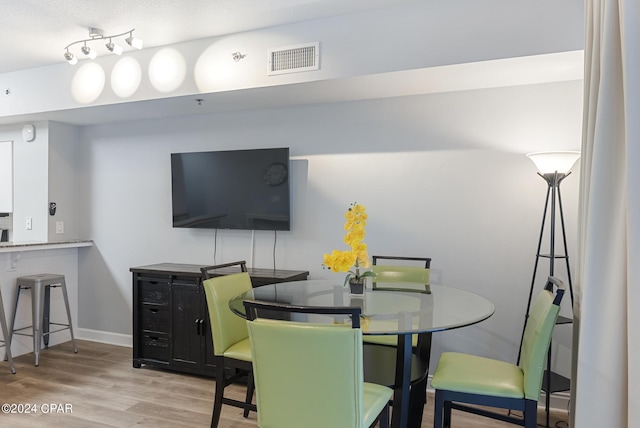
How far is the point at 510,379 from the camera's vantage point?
85.5 inches

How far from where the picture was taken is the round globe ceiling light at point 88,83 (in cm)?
393

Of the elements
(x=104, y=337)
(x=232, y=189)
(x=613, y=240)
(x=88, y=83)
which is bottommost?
(x=104, y=337)

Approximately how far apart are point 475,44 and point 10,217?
A: 5.10m

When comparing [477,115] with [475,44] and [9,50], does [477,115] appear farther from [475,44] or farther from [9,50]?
[9,50]

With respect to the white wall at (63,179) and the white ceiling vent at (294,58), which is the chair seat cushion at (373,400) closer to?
the white ceiling vent at (294,58)

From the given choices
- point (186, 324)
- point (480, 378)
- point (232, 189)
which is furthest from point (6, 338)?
point (480, 378)

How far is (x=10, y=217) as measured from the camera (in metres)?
5.06

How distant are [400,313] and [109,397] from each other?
243cm

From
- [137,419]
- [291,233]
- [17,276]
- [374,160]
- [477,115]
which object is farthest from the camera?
[17,276]

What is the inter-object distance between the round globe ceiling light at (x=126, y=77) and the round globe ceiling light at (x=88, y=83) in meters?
0.14

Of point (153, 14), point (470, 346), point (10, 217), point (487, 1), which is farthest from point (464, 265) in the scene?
point (10, 217)

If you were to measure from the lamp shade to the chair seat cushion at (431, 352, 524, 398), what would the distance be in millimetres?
1285

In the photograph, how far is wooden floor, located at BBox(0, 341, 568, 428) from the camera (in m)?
2.95

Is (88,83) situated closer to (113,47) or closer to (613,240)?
(113,47)
